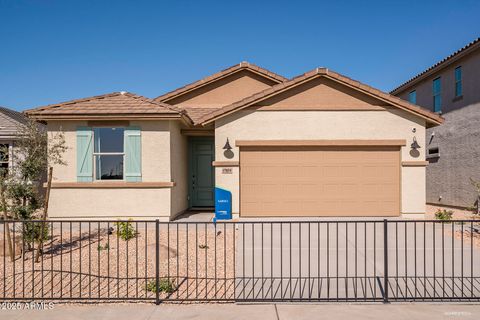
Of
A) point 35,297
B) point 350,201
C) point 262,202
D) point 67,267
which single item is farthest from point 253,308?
point 350,201

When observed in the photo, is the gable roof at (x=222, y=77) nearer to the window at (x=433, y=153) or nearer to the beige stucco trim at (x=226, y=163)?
the beige stucco trim at (x=226, y=163)

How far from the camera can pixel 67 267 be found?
6.86 metres

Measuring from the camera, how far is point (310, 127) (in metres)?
12.4

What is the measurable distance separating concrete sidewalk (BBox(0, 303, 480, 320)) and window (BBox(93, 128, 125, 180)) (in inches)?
275

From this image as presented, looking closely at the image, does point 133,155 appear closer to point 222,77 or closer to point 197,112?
point 197,112

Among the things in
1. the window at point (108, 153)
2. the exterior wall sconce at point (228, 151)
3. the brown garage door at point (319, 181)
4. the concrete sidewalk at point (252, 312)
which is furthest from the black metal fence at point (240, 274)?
the exterior wall sconce at point (228, 151)

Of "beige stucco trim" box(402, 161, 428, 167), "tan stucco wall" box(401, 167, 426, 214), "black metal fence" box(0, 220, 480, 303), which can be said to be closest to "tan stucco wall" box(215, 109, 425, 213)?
"tan stucco wall" box(401, 167, 426, 214)

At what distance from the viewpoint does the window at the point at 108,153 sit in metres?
11.7

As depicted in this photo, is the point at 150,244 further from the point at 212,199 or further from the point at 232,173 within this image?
the point at 212,199

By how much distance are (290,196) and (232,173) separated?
218 centimetres

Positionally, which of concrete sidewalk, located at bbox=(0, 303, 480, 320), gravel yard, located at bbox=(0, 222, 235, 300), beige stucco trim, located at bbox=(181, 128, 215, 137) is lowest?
concrete sidewalk, located at bbox=(0, 303, 480, 320)

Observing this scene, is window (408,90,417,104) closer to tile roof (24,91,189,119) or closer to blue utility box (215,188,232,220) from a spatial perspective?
blue utility box (215,188,232,220)

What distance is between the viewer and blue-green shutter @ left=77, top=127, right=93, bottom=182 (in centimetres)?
1157

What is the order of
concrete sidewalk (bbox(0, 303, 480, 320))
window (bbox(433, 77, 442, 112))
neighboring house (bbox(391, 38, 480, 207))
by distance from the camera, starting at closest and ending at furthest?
1. concrete sidewalk (bbox(0, 303, 480, 320))
2. neighboring house (bbox(391, 38, 480, 207))
3. window (bbox(433, 77, 442, 112))
